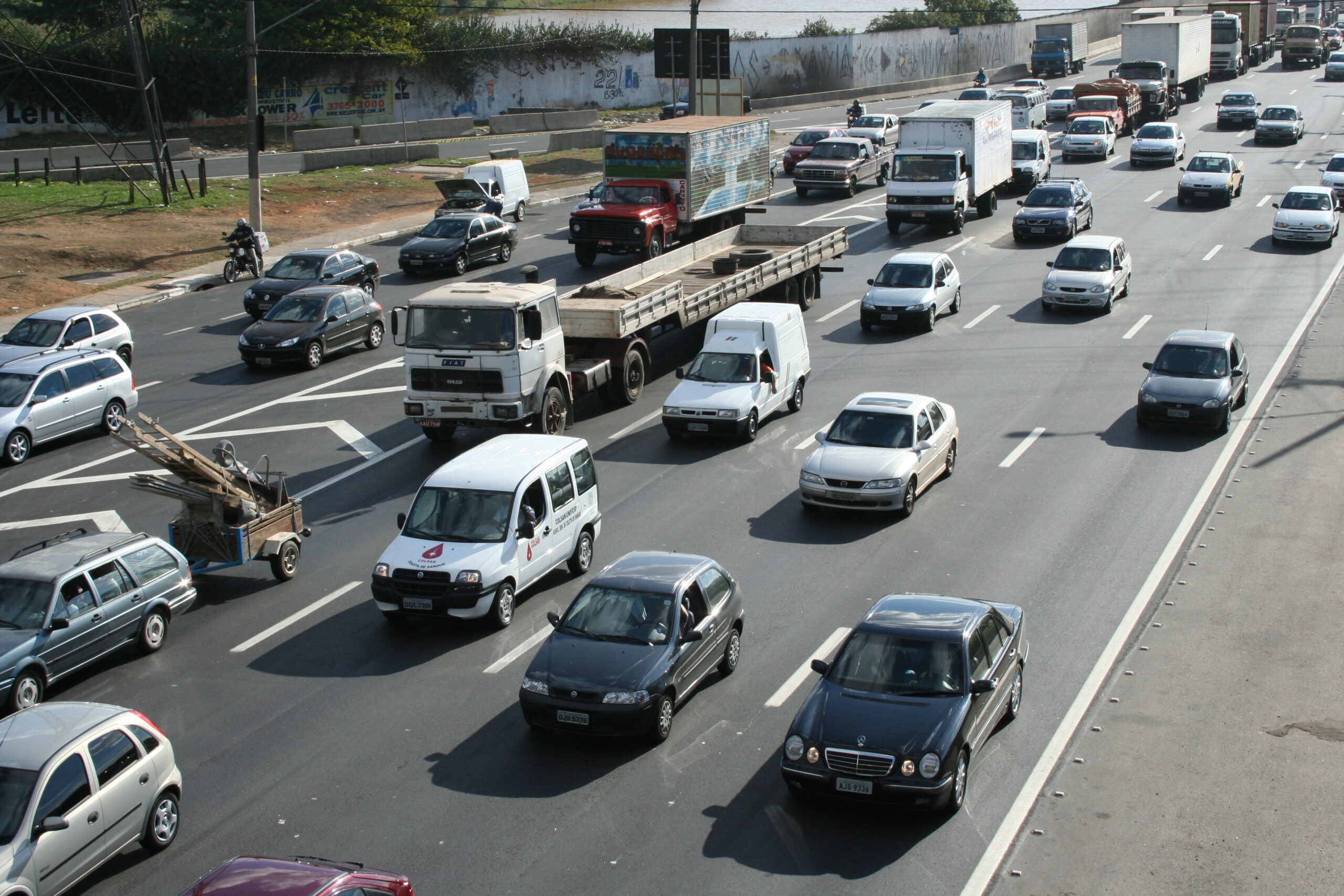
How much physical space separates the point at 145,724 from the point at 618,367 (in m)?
14.7

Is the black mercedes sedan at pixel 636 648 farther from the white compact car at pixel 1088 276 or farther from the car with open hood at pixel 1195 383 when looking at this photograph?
the white compact car at pixel 1088 276

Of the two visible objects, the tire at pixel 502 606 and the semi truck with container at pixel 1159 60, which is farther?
the semi truck with container at pixel 1159 60

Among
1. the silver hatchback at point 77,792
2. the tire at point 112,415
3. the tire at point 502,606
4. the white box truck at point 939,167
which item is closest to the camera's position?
the silver hatchback at point 77,792

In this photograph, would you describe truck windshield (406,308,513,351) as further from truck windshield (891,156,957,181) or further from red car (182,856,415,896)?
truck windshield (891,156,957,181)

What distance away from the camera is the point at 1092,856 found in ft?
37.1

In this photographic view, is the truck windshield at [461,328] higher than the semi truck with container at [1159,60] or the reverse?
the reverse

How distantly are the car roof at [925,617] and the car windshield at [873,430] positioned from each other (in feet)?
22.3

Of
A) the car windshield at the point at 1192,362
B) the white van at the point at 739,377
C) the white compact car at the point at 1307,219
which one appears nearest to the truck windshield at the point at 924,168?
the white compact car at the point at 1307,219

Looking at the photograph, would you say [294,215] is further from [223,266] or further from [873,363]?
[873,363]

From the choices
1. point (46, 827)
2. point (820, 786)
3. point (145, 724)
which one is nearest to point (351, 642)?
point (145, 724)

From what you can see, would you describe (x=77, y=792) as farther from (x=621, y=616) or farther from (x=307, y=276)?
(x=307, y=276)

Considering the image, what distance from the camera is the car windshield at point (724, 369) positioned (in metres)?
23.8

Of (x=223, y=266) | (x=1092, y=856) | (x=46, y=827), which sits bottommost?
(x=1092, y=856)

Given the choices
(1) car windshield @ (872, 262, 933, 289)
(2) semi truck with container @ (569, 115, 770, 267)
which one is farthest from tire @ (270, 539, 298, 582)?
(2) semi truck with container @ (569, 115, 770, 267)
